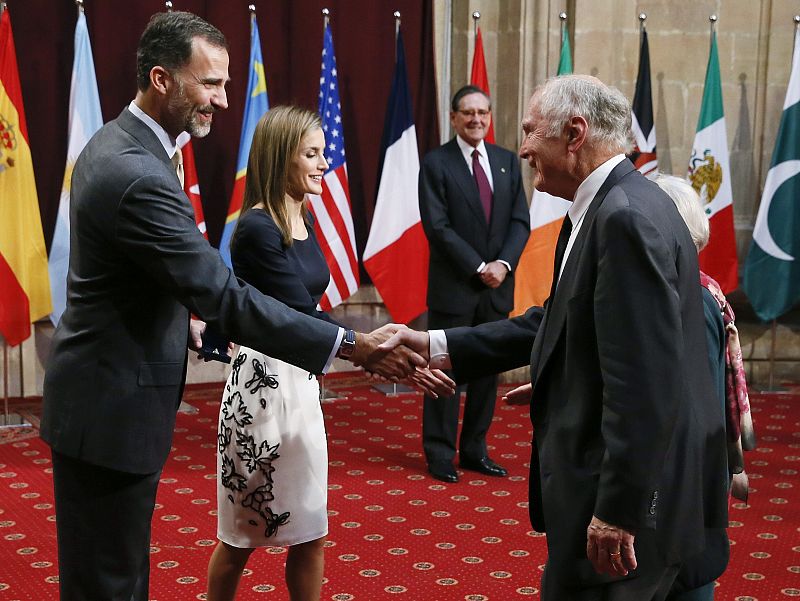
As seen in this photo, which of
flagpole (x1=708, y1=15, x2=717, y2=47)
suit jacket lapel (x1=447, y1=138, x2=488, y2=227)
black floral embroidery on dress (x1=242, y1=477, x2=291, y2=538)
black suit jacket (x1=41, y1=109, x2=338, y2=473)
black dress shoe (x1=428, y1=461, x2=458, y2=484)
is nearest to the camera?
black suit jacket (x1=41, y1=109, x2=338, y2=473)

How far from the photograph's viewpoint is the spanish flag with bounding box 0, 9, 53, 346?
21.6 ft

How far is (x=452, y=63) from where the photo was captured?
834cm

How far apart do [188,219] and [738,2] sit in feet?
22.6

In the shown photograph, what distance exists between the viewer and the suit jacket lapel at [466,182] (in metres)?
6.02

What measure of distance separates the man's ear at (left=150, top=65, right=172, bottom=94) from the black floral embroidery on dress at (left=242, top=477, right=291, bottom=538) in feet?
3.97

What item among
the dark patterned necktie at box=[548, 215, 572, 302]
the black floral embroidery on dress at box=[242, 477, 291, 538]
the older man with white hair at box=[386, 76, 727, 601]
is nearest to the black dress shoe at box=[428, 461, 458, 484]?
the black floral embroidery on dress at box=[242, 477, 291, 538]

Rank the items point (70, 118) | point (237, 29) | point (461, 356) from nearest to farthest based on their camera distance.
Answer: point (461, 356) → point (70, 118) → point (237, 29)

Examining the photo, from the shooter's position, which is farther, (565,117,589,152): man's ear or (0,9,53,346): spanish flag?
(0,9,53,346): spanish flag

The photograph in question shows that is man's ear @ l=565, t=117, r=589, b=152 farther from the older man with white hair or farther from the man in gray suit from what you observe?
the man in gray suit

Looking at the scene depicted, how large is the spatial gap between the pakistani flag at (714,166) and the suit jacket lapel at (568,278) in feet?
19.8

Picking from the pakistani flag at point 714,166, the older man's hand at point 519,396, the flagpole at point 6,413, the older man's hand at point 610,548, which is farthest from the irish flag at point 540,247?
the older man's hand at point 610,548

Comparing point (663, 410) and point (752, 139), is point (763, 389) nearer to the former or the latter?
point (752, 139)

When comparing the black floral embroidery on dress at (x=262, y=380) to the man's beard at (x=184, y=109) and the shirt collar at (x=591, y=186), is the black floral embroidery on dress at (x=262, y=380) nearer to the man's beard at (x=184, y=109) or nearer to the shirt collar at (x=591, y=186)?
the man's beard at (x=184, y=109)

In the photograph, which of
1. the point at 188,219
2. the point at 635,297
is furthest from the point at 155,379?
the point at 635,297
